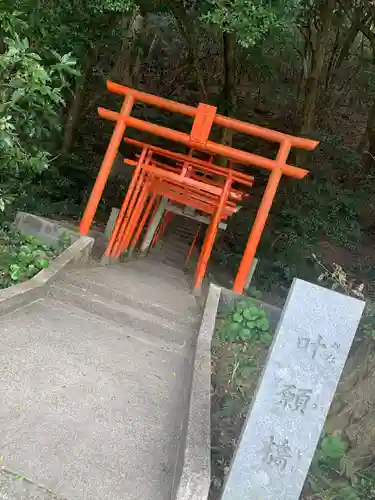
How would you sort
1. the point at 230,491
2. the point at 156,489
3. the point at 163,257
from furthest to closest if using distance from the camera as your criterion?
the point at 163,257, the point at 156,489, the point at 230,491

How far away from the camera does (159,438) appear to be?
387 centimetres

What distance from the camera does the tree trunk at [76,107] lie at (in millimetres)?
11906

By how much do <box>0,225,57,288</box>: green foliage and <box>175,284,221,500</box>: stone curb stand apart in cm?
212

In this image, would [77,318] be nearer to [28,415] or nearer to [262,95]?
[28,415]

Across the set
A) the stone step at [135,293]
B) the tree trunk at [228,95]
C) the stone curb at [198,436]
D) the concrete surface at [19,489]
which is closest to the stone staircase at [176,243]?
the tree trunk at [228,95]

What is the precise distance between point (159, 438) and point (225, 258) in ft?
32.6

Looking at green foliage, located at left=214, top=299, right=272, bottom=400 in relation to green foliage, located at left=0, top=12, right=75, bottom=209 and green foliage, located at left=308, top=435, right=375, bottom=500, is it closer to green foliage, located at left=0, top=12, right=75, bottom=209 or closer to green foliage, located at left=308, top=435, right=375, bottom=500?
green foliage, located at left=308, top=435, right=375, bottom=500

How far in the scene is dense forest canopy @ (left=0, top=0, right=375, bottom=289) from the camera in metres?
6.54

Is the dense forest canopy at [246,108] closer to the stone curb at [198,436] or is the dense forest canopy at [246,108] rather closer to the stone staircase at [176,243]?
the stone curb at [198,436]

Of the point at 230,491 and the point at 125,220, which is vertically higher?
the point at 125,220

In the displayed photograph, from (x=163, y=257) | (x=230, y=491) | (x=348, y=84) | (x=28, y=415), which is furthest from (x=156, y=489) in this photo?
(x=348, y=84)

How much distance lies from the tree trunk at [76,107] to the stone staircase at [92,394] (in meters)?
6.72

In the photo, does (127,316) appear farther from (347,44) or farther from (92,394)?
(347,44)

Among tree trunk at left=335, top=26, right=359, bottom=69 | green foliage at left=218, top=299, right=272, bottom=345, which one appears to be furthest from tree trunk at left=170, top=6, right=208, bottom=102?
tree trunk at left=335, top=26, right=359, bottom=69
